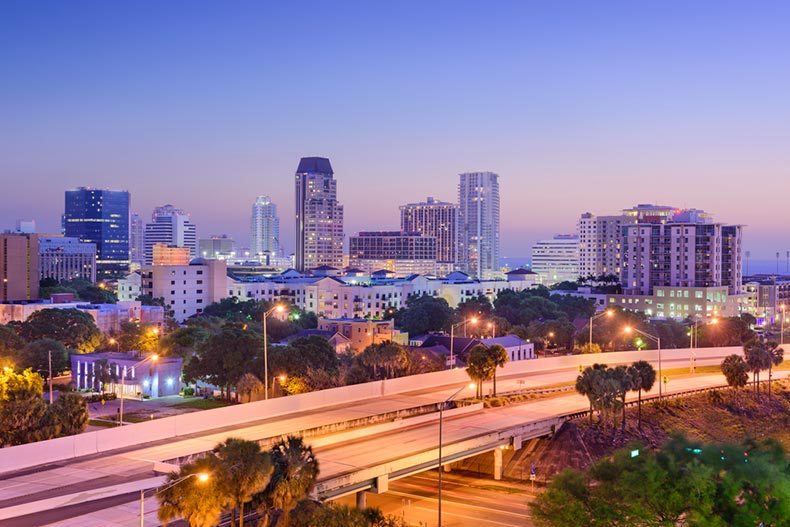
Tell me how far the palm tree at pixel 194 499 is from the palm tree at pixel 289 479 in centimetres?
209

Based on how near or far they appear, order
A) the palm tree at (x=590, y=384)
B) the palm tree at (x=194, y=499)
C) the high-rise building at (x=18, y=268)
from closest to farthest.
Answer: the palm tree at (x=194, y=499) → the palm tree at (x=590, y=384) → the high-rise building at (x=18, y=268)

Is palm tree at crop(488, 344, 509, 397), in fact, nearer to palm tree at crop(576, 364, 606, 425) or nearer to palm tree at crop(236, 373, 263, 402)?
palm tree at crop(576, 364, 606, 425)

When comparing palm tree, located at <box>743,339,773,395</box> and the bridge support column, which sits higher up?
palm tree, located at <box>743,339,773,395</box>

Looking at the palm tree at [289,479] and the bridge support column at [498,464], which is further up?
the palm tree at [289,479]

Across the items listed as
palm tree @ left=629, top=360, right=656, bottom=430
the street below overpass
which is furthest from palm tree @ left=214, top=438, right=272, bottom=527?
palm tree @ left=629, top=360, right=656, bottom=430

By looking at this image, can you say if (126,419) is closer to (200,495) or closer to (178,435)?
(178,435)

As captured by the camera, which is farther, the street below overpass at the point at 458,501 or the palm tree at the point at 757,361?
the palm tree at the point at 757,361

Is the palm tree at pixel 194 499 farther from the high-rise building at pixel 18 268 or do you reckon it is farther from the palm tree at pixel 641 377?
the high-rise building at pixel 18 268

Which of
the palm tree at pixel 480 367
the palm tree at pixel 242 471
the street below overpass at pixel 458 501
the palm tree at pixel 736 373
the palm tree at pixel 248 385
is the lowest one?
the street below overpass at pixel 458 501

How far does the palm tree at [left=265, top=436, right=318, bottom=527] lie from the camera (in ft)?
95.5

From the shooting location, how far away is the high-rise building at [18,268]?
456 feet

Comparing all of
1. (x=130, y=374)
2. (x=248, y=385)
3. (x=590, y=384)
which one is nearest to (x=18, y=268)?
(x=130, y=374)

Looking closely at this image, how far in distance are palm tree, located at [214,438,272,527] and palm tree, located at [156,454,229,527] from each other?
264 mm

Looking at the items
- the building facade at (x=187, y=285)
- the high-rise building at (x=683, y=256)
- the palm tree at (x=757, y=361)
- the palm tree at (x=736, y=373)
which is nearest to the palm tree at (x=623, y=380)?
the palm tree at (x=736, y=373)
